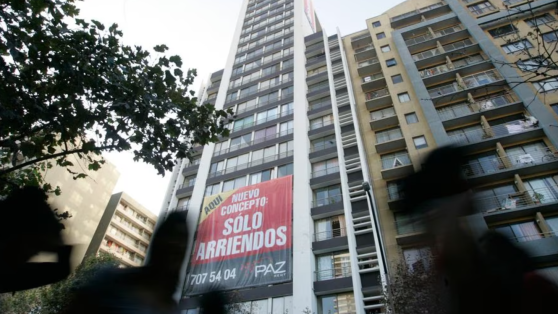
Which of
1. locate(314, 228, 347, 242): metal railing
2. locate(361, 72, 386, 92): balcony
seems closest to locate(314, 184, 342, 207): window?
locate(314, 228, 347, 242): metal railing

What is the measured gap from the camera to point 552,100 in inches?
828

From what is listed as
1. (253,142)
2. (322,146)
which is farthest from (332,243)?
(253,142)

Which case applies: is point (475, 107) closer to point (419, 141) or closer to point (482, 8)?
point (419, 141)

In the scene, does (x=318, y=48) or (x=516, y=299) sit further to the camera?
(x=318, y=48)

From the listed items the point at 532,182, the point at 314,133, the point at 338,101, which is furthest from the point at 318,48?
the point at 532,182

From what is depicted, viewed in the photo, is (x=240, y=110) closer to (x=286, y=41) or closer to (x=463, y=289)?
(x=286, y=41)

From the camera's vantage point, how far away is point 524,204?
17.5 meters

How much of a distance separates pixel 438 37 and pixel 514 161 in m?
15.0

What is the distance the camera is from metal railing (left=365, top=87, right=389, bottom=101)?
28800 mm

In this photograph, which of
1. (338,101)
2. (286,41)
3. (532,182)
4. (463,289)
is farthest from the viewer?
(286,41)

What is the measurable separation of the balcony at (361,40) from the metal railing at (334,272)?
25547mm

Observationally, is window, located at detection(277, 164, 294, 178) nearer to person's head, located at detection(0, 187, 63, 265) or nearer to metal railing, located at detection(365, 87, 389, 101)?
metal railing, located at detection(365, 87, 389, 101)

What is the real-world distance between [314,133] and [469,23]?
17633 millimetres

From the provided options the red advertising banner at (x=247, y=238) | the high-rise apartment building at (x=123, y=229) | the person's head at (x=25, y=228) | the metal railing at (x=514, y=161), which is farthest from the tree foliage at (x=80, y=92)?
the high-rise apartment building at (x=123, y=229)
